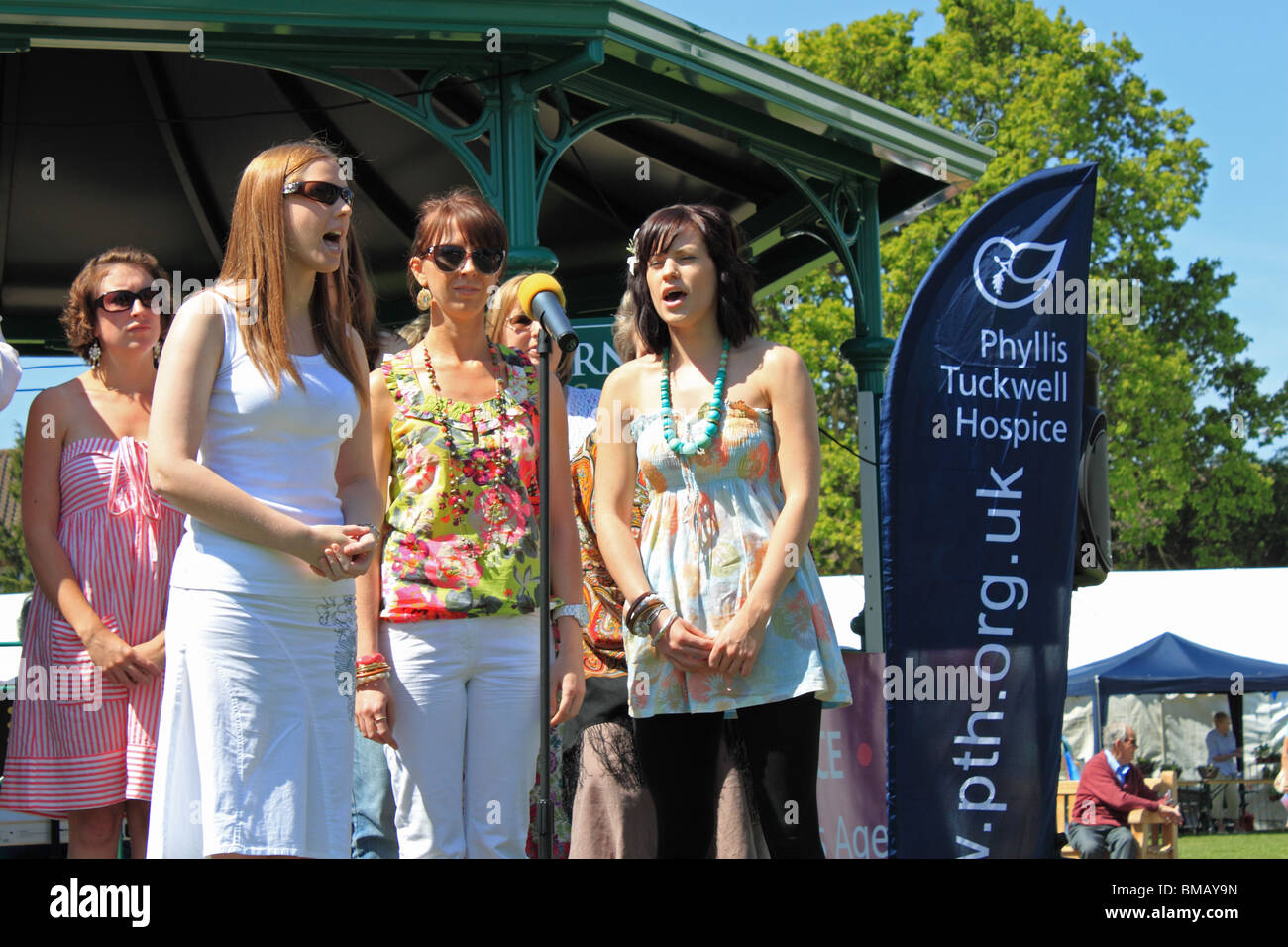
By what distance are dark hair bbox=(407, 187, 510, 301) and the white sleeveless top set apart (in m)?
0.75

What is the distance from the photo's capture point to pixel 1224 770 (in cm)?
1925

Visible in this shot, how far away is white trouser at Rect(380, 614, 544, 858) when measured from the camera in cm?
342

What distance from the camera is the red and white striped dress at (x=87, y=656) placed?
12.7 feet

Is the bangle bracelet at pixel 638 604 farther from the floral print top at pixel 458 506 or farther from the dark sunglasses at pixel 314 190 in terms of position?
the dark sunglasses at pixel 314 190

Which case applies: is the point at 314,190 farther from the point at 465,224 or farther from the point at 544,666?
the point at 544,666

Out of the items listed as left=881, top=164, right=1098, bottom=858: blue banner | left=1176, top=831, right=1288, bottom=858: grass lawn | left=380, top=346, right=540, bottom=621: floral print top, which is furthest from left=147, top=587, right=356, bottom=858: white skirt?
left=1176, top=831, right=1288, bottom=858: grass lawn

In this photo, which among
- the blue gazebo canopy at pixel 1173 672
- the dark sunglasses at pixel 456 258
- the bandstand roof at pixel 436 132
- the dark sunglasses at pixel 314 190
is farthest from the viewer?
the blue gazebo canopy at pixel 1173 672

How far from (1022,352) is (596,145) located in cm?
565

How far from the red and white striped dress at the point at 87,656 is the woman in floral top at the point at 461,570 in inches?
32.3

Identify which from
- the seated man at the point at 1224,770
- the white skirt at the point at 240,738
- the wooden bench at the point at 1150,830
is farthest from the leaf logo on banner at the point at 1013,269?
the seated man at the point at 1224,770

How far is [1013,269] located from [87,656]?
335cm

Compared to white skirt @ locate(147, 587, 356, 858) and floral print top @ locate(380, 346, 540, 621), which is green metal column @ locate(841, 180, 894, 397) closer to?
floral print top @ locate(380, 346, 540, 621)
